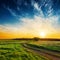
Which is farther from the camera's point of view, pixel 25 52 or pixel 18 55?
pixel 25 52

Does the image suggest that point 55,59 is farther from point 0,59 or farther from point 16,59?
point 0,59

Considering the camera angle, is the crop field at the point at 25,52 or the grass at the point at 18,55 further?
the crop field at the point at 25,52

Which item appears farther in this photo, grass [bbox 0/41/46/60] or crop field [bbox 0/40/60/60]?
crop field [bbox 0/40/60/60]

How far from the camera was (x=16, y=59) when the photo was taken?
23641 mm

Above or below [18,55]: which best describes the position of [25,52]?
above

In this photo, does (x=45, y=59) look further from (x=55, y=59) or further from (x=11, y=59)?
(x=11, y=59)

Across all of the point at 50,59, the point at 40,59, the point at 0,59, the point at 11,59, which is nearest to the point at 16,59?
the point at 11,59

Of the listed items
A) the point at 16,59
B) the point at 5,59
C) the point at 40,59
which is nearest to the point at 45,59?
the point at 40,59

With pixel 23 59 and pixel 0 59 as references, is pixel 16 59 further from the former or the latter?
pixel 0 59

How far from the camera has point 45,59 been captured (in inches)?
956

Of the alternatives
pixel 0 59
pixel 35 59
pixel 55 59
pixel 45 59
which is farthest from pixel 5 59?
pixel 55 59

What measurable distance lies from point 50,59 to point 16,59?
610 cm

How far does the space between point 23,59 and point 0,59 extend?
3922mm

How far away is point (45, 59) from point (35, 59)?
5.82 feet
